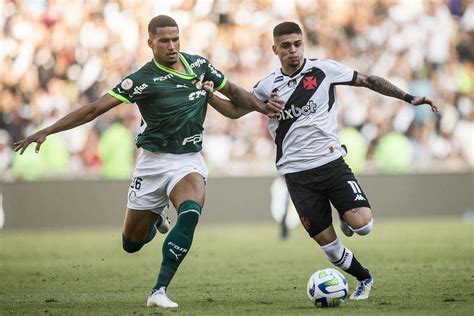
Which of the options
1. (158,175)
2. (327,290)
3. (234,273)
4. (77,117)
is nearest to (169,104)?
(158,175)

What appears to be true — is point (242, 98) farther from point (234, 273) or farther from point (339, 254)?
point (234, 273)

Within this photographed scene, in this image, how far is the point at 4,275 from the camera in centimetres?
1276

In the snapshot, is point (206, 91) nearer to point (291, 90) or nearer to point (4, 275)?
point (291, 90)

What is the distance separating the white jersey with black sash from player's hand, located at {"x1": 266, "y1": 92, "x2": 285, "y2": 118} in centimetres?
8

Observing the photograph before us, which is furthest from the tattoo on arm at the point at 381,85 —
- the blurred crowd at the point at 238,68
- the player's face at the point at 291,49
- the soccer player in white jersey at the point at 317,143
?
the blurred crowd at the point at 238,68

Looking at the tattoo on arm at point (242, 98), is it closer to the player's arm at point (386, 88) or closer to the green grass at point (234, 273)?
the player's arm at point (386, 88)

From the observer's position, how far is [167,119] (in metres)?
8.92

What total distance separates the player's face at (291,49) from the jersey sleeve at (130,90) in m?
1.36

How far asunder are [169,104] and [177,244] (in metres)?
1.34

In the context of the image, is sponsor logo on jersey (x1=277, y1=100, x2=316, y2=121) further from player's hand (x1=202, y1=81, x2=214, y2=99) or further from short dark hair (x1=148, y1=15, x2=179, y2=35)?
short dark hair (x1=148, y1=15, x2=179, y2=35)

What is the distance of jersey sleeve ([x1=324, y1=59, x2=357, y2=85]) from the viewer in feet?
30.2

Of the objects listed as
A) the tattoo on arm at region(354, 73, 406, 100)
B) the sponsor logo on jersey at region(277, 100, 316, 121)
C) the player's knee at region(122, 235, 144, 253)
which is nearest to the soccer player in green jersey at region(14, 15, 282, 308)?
the sponsor logo on jersey at region(277, 100, 316, 121)

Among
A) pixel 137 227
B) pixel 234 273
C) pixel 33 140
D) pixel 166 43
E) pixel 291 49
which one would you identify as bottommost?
pixel 234 273

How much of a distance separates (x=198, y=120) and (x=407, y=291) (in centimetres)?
256
